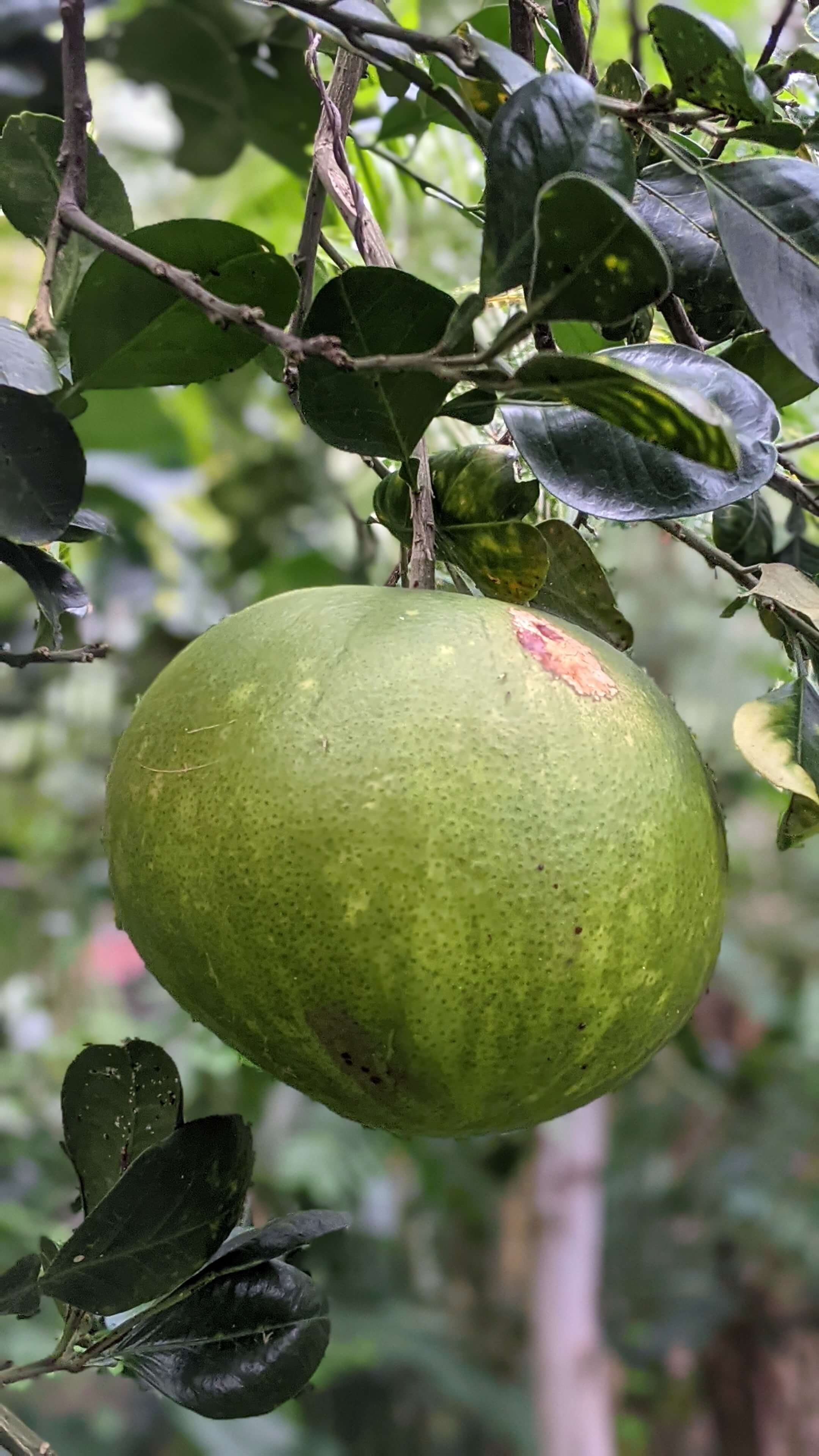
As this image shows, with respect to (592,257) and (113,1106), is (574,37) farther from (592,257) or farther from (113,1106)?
(113,1106)

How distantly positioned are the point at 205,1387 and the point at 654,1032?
23 centimetres

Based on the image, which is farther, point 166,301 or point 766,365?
point 766,365

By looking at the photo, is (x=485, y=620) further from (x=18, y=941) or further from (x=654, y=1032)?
(x=18, y=941)

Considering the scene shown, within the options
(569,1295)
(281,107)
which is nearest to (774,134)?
(281,107)

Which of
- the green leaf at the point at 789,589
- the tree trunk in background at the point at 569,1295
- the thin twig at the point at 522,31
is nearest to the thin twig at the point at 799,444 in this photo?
the green leaf at the point at 789,589

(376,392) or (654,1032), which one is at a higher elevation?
(376,392)

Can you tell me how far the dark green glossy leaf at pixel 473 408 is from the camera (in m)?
0.50

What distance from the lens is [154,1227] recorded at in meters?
0.49

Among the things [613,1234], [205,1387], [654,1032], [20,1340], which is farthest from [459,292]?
[613,1234]

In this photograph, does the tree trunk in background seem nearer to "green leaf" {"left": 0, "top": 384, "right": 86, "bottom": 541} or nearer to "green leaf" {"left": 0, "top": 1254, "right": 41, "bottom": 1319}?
"green leaf" {"left": 0, "top": 1254, "right": 41, "bottom": 1319}

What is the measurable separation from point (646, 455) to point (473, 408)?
0.26ft

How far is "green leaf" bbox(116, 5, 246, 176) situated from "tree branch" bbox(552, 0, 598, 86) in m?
0.57

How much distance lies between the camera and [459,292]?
2.72ft

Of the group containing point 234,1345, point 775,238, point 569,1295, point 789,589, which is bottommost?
point 569,1295
